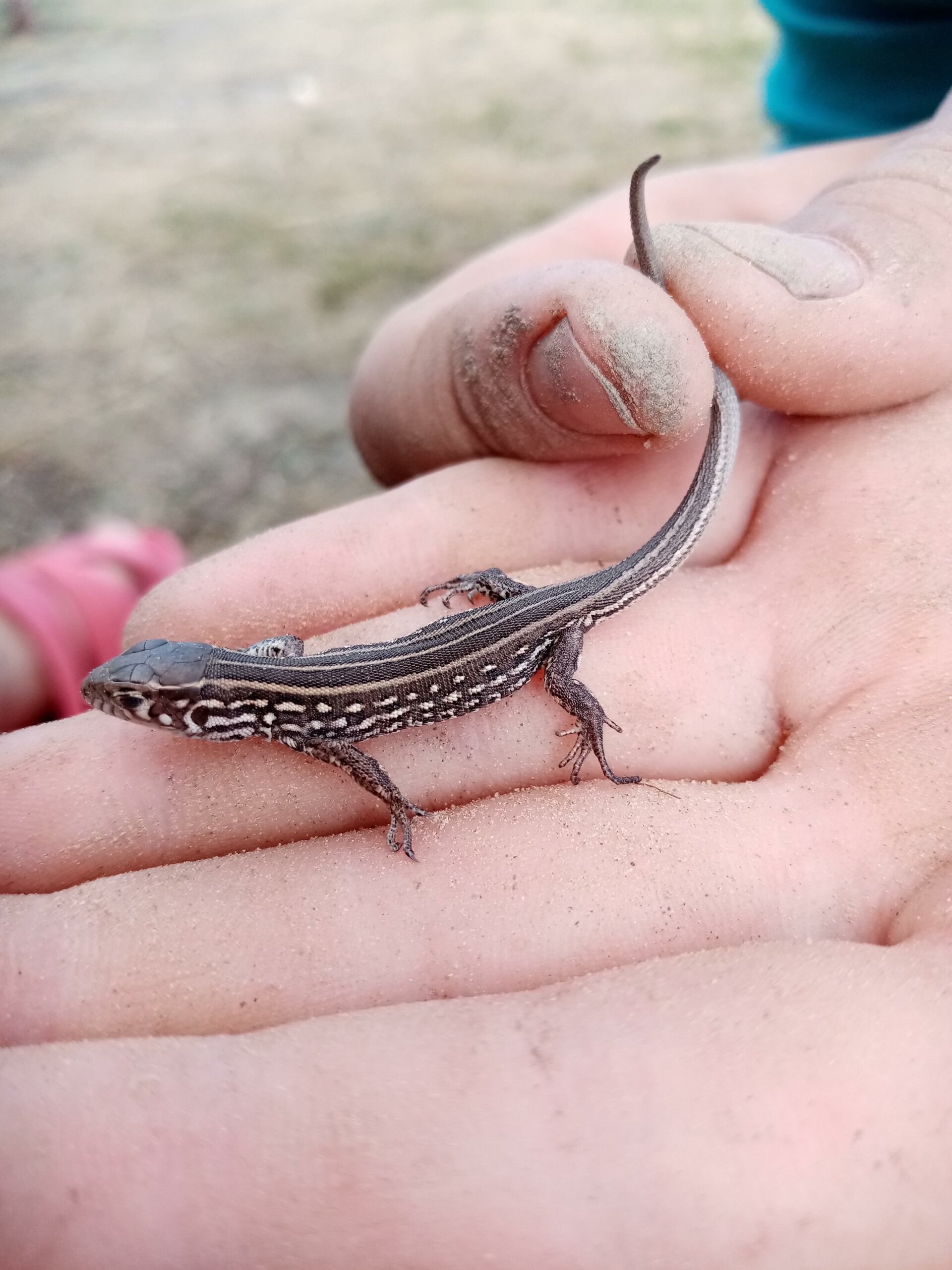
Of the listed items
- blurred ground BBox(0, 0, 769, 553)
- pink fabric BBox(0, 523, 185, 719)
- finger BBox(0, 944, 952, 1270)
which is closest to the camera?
finger BBox(0, 944, 952, 1270)

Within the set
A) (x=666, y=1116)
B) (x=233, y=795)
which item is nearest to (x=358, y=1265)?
(x=666, y=1116)

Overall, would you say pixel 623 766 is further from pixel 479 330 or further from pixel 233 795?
pixel 479 330

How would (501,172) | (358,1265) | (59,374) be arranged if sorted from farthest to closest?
1. (501,172)
2. (59,374)
3. (358,1265)

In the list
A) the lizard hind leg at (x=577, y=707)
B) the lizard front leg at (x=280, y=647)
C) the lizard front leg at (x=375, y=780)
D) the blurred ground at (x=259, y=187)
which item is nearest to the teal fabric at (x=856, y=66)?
the blurred ground at (x=259, y=187)

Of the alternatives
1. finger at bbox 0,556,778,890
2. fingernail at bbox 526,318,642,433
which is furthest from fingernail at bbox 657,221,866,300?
finger at bbox 0,556,778,890

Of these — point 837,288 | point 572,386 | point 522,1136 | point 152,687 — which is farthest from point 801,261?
point 522,1136

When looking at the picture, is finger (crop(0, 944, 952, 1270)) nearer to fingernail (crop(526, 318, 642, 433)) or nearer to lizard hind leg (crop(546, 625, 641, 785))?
lizard hind leg (crop(546, 625, 641, 785))
